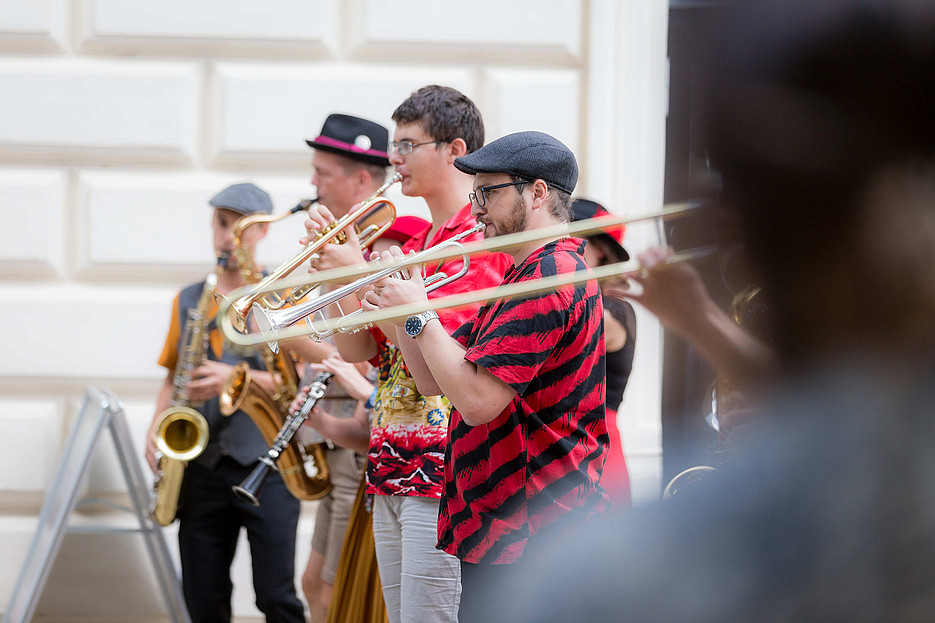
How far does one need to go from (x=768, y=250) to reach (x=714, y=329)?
0.17ft

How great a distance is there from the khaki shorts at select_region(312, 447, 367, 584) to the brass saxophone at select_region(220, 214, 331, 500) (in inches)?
1.8

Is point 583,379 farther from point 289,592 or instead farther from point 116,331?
point 116,331

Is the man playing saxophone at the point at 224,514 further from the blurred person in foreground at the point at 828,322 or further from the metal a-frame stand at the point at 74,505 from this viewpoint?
the blurred person in foreground at the point at 828,322

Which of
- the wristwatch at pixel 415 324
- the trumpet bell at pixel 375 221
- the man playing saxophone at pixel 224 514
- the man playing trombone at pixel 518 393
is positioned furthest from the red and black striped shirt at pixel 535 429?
the man playing saxophone at pixel 224 514

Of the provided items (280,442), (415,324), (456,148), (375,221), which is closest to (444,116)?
(456,148)

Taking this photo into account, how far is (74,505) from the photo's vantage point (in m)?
3.41

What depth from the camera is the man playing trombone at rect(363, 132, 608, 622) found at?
171 cm

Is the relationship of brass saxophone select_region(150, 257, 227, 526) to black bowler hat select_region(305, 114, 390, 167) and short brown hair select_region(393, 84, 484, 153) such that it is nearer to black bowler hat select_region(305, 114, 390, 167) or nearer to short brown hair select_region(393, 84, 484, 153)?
black bowler hat select_region(305, 114, 390, 167)

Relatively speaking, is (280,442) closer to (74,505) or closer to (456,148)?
(74,505)

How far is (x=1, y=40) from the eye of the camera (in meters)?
4.07

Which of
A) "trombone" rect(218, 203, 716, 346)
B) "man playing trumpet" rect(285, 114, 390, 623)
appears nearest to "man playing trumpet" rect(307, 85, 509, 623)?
"trombone" rect(218, 203, 716, 346)

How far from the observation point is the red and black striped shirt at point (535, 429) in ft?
5.65

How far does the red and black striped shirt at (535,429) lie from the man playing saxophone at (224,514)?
158 centimetres

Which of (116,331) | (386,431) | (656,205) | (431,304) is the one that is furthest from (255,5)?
(656,205)
